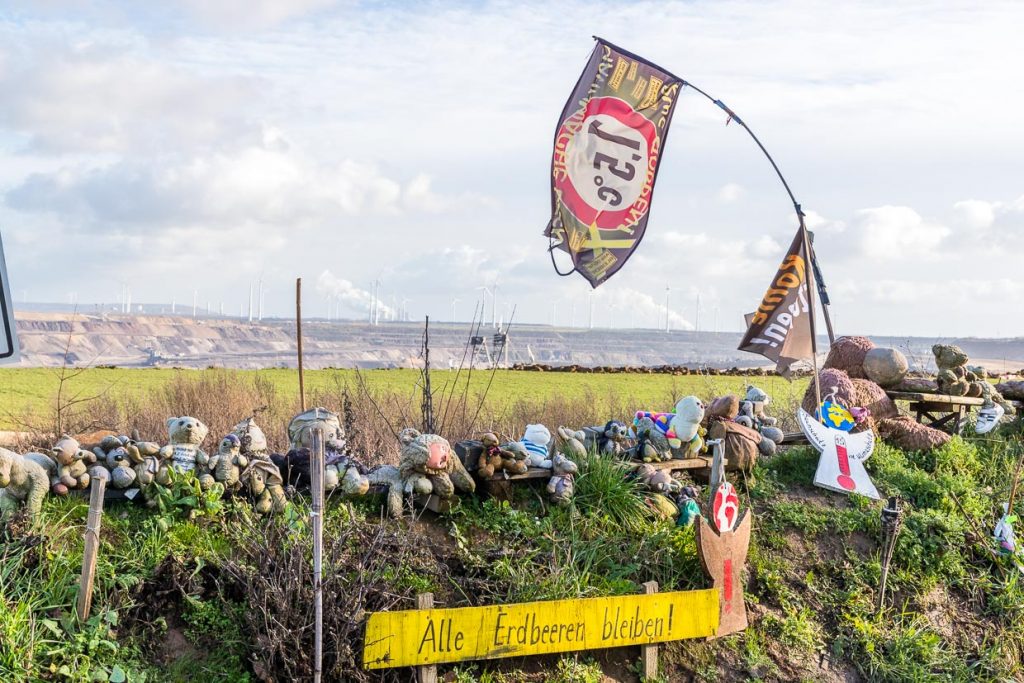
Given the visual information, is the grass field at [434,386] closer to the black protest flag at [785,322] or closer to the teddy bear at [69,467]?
the black protest flag at [785,322]

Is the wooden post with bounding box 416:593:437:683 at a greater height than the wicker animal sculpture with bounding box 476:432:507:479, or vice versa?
the wicker animal sculpture with bounding box 476:432:507:479

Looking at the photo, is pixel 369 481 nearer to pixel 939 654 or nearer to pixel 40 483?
pixel 40 483

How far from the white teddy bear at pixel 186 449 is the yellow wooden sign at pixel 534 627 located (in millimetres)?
1801

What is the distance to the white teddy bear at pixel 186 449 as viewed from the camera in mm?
7176

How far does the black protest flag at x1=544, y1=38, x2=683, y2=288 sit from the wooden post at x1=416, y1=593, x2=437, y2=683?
4.05 metres

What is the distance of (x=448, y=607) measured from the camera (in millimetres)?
6652

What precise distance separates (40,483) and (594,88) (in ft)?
18.1

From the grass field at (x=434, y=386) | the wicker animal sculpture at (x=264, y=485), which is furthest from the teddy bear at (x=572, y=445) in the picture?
the grass field at (x=434, y=386)

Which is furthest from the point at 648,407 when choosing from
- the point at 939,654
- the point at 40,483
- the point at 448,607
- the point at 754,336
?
the point at 40,483

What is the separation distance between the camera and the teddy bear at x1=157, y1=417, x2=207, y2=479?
282 inches

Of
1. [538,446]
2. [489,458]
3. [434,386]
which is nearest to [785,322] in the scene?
[538,446]

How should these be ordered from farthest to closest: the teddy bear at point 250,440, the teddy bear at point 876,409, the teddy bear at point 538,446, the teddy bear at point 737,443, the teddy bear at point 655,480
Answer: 1. the teddy bear at point 876,409
2. the teddy bear at point 737,443
3. the teddy bear at point 655,480
4. the teddy bear at point 538,446
5. the teddy bear at point 250,440

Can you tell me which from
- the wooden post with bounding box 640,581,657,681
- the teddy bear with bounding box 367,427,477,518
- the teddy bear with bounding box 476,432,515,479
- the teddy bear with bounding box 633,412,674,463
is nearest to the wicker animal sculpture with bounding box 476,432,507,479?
the teddy bear with bounding box 476,432,515,479

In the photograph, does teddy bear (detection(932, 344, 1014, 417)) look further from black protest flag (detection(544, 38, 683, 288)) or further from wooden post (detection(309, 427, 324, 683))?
wooden post (detection(309, 427, 324, 683))
